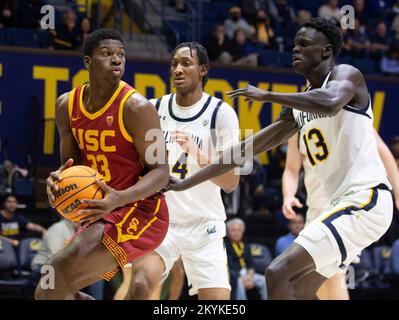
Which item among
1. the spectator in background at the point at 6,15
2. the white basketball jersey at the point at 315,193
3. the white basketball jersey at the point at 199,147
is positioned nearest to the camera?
the white basketball jersey at the point at 315,193

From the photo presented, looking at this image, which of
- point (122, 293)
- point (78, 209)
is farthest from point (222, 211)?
point (78, 209)

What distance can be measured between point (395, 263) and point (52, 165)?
5.24 m

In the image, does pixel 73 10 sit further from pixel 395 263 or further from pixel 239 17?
pixel 395 263

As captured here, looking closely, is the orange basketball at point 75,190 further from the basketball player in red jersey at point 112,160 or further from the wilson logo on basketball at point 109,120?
the wilson logo on basketball at point 109,120

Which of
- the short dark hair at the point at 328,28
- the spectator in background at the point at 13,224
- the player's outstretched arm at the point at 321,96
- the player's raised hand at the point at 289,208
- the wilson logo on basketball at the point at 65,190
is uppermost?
the short dark hair at the point at 328,28

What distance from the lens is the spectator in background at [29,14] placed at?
12859mm

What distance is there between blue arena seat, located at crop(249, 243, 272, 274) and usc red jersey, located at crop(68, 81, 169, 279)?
6.28 m

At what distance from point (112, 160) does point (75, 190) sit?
0.41 metres

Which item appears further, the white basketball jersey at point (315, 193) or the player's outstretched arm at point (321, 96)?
the white basketball jersey at point (315, 193)

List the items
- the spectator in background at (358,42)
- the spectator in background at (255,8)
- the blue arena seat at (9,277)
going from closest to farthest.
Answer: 1. the blue arena seat at (9,277)
2. the spectator in background at (255,8)
3. the spectator in background at (358,42)

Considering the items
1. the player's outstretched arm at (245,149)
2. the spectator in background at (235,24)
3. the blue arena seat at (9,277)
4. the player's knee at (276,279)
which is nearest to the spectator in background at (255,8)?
the spectator in background at (235,24)

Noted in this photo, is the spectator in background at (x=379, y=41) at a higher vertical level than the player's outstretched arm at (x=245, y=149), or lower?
higher

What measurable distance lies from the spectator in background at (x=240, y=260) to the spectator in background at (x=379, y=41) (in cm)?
679

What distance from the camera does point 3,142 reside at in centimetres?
1238
